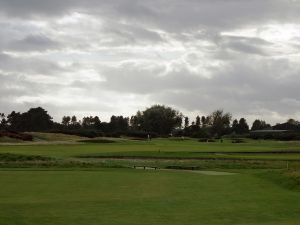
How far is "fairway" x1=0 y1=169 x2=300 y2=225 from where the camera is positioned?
17.2 metres

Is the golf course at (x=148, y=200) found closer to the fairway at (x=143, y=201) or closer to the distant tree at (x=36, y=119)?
the fairway at (x=143, y=201)

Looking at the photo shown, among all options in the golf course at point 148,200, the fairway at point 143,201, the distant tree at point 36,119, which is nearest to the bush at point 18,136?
the golf course at point 148,200

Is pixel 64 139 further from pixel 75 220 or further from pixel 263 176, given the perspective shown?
pixel 75 220

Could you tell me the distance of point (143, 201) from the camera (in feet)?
70.2

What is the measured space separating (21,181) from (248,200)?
12.4 m

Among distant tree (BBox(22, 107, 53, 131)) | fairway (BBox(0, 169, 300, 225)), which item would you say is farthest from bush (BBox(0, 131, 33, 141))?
distant tree (BBox(22, 107, 53, 131))

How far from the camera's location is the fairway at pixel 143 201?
1723 centimetres

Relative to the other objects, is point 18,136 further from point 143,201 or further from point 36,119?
point 36,119

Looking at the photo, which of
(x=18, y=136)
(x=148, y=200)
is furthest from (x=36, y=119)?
(x=148, y=200)

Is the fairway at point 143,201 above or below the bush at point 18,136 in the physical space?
below

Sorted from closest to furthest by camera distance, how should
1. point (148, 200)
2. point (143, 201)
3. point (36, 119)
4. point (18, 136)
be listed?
point (143, 201)
point (148, 200)
point (18, 136)
point (36, 119)

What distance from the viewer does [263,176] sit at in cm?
3291

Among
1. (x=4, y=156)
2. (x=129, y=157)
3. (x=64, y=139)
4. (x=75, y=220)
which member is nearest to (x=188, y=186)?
(x=75, y=220)

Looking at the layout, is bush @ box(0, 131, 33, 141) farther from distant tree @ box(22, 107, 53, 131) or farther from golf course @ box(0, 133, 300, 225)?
distant tree @ box(22, 107, 53, 131)
